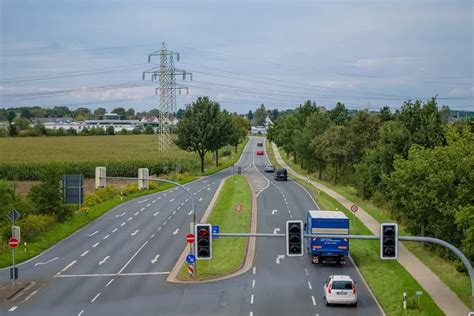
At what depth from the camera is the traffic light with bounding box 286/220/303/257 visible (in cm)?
2523

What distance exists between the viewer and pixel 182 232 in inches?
2190

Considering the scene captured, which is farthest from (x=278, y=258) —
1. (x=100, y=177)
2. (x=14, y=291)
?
(x=14, y=291)

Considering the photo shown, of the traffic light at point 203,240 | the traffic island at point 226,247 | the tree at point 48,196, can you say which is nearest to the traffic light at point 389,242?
the traffic light at point 203,240

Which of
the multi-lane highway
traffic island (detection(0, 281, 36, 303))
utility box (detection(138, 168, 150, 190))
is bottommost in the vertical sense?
traffic island (detection(0, 281, 36, 303))

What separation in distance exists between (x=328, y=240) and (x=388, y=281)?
573 centimetres

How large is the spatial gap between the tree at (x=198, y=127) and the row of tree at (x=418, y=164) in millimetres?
27630

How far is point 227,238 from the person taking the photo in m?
51.3

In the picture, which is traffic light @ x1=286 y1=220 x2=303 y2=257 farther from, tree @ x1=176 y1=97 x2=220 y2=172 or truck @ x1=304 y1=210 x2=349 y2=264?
tree @ x1=176 y1=97 x2=220 y2=172

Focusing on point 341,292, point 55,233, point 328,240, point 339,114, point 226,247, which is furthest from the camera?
point 339,114

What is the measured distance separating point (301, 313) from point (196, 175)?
3153 inches

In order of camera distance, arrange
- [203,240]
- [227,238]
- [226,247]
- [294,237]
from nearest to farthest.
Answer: [294,237]
[203,240]
[226,247]
[227,238]

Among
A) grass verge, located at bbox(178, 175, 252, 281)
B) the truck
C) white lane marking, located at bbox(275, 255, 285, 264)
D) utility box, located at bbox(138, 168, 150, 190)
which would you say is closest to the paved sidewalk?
the truck

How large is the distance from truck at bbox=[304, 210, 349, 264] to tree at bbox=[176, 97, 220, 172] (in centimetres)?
6883

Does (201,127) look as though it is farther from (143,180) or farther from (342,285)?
(342,285)
